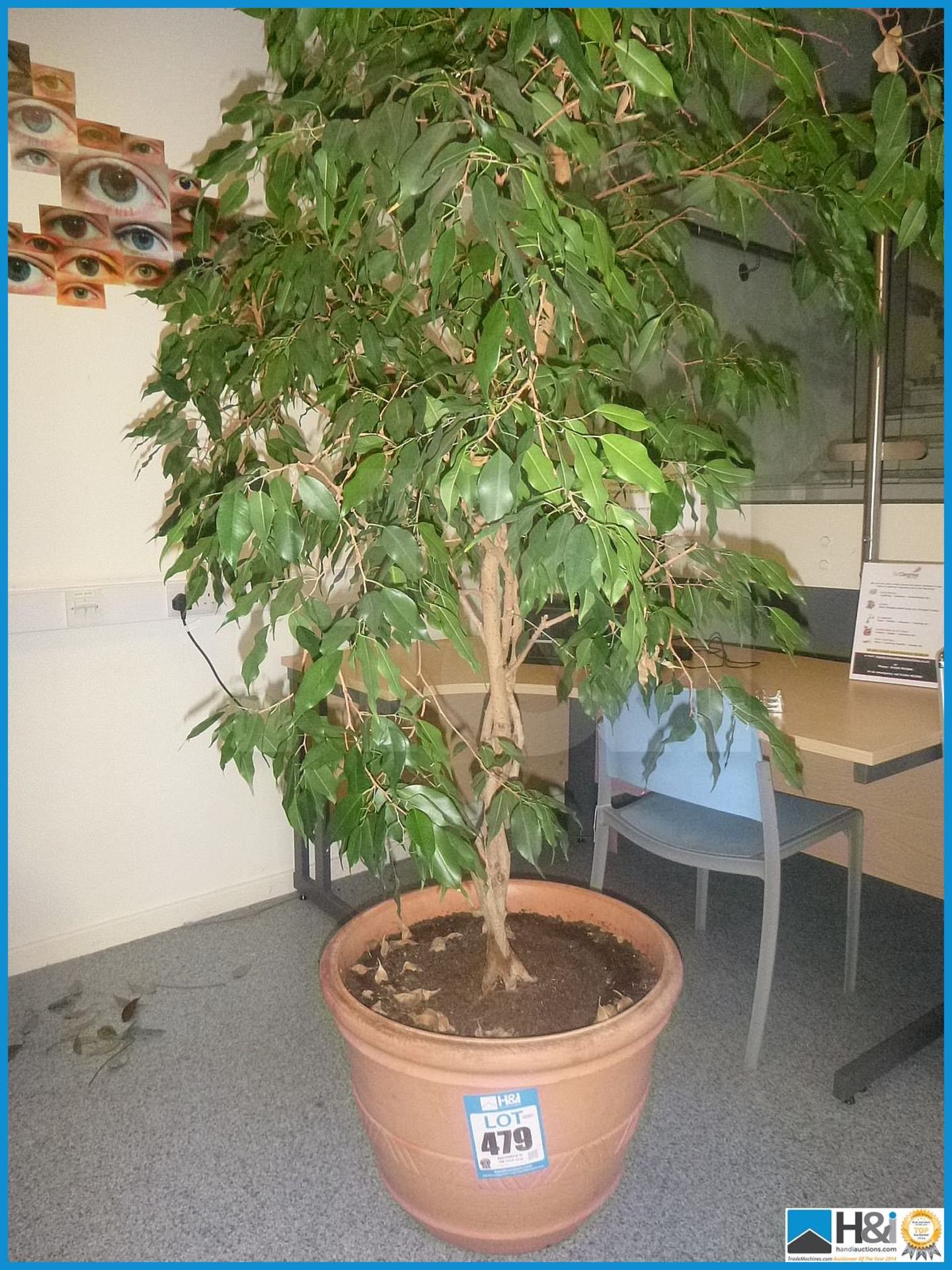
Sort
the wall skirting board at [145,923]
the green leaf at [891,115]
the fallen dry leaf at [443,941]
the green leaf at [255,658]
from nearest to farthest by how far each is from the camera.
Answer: the green leaf at [891,115]
the green leaf at [255,658]
the fallen dry leaf at [443,941]
the wall skirting board at [145,923]

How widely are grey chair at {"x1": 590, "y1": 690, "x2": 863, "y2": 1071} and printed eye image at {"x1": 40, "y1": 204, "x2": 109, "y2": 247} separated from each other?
1.70 metres

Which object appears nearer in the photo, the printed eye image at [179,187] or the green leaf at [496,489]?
the green leaf at [496,489]

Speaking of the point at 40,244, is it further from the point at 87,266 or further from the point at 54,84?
the point at 54,84

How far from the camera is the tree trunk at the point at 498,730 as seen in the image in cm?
123

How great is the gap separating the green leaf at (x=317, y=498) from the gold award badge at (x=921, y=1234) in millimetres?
1335

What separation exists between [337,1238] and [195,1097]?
1.59ft

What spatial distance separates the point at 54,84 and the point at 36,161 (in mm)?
183

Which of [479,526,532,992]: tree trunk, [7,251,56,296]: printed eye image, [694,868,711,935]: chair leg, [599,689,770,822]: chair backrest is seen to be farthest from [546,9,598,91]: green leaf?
[694,868,711,935]: chair leg

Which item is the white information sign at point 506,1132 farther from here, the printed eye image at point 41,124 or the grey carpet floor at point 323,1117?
the printed eye image at point 41,124

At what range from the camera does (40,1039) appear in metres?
1.80

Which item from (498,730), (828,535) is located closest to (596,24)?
(498,730)

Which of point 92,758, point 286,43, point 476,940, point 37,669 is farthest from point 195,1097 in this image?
point 286,43

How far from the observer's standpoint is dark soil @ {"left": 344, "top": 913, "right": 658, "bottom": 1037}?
1.20 m

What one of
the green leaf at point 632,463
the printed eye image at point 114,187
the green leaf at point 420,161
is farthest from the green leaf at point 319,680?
the printed eye image at point 114,187
